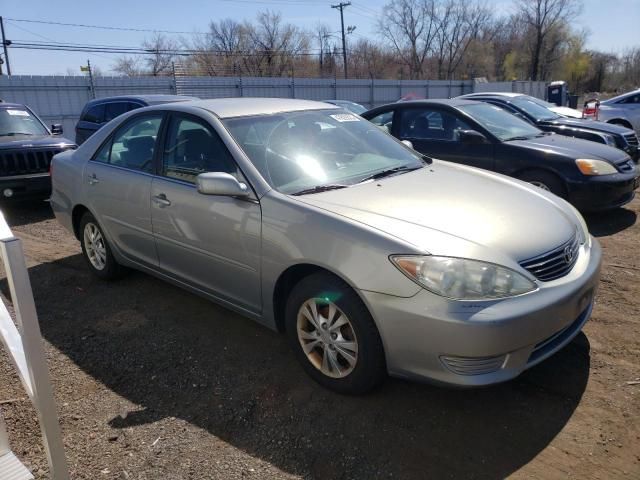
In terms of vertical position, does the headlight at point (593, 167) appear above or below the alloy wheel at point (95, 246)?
above

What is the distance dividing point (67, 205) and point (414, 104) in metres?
4.69

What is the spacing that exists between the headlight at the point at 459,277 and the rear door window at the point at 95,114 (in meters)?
9.44

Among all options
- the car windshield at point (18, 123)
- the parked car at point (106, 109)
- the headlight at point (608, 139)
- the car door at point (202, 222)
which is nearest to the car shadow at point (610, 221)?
the headlight at point (608, 139)

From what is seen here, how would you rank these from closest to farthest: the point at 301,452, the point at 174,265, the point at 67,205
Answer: the point at 301,452 < the point at 174,265 < the point at 67,205

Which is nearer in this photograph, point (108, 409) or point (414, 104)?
point (108, 409)

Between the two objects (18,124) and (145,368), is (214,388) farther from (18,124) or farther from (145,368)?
(18,124)

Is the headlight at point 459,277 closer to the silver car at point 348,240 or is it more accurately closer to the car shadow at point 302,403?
the silver car at point 348,240

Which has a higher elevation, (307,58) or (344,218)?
(307,58)

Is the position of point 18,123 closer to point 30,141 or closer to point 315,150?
point 30,141

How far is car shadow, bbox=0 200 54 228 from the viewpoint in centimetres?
752

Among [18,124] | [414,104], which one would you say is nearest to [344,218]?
[414,104]

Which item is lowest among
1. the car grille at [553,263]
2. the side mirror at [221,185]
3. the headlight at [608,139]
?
the headlight at [608,139]

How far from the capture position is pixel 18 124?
28.1 ft

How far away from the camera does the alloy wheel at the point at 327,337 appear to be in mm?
2768
